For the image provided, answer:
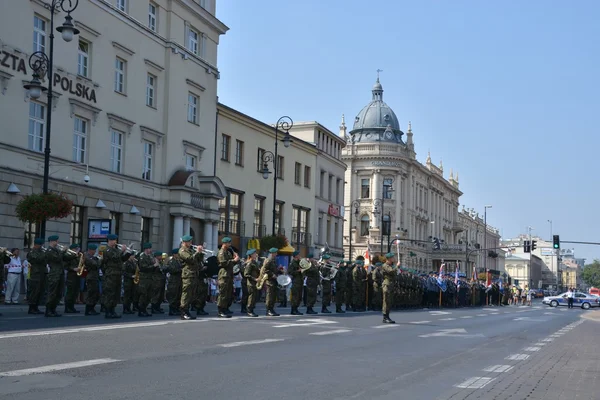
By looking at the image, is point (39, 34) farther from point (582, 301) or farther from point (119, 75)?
point (582, 301)

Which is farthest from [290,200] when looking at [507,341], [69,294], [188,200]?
[507,341]

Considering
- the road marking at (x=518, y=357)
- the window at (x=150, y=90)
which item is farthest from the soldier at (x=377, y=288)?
the window at (x=150, y=90)

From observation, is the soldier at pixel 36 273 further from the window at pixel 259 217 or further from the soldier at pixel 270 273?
the window at pixel 259 217

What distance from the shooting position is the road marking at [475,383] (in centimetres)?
930

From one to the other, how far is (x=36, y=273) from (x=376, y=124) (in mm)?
83227

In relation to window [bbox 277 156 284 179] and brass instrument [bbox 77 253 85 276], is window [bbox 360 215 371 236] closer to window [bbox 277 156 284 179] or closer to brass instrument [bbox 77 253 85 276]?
window [bbox 277 156 284 179]

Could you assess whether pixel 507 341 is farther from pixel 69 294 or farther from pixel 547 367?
pixel 69 294

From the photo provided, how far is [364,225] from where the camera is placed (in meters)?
93.8

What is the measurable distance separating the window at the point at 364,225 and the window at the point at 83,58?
62.8m

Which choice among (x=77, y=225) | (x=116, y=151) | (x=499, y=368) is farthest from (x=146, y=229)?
(x=499, y=368)

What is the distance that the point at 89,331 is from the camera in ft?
45.3

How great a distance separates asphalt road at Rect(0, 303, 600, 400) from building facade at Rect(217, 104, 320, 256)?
26350 mm

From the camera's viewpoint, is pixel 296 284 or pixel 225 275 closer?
pixel 225 275

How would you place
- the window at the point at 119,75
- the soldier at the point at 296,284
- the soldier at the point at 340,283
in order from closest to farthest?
the soldier at the point at 296,284 < the soldier at the point at 340,283 < the window at the point at 119,75
